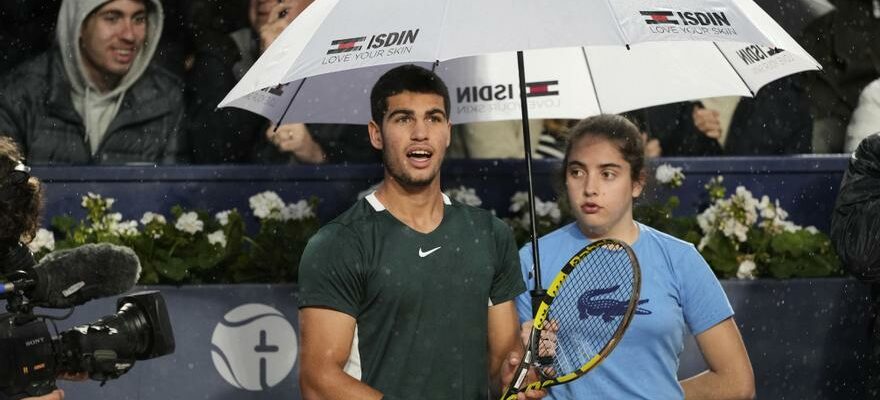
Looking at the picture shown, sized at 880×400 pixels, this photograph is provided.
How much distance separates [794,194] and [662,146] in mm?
1032

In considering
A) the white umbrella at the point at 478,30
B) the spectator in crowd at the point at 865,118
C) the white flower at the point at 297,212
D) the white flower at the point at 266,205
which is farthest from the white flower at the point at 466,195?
the spectator in crowd at the point at 865,118

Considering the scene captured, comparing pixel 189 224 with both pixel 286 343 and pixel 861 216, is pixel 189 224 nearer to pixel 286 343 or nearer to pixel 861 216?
pixel 286 343

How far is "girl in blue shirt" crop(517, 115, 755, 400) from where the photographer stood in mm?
5086

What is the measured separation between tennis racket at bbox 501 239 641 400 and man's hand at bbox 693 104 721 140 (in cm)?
355

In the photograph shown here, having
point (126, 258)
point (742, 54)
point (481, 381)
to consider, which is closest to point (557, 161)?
point (742, 54)

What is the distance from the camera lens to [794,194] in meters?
7.72

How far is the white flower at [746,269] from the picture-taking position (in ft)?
23.9

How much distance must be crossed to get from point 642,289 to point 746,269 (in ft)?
7.35

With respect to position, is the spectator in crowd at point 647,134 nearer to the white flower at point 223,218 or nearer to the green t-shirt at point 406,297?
the white flower at point 223,218

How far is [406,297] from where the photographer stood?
472cm

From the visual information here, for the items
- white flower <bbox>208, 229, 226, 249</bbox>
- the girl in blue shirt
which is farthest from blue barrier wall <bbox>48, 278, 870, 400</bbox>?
the girl in blue shirt

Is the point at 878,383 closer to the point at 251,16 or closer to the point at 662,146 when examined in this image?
the point at 662,146

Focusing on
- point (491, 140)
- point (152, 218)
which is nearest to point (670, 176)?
point (491, 140)

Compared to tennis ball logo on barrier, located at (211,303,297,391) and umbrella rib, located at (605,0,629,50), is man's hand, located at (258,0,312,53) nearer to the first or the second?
tennis ball logo on barrier, located at (211,303,297,391)
